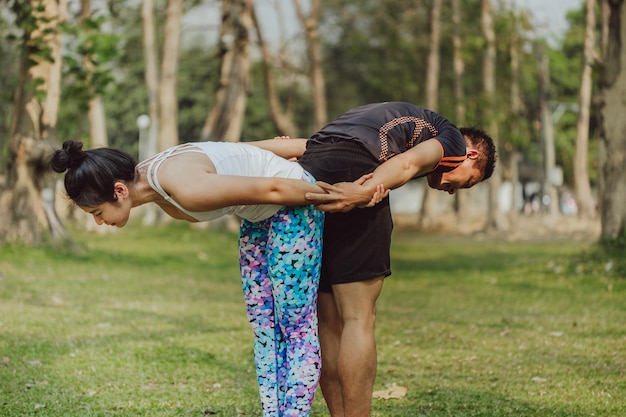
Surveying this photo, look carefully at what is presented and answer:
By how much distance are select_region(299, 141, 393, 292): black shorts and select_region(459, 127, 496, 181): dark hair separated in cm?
57

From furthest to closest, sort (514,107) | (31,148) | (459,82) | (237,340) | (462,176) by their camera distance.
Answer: (459,82) < (514,107) < (31,148) < (237,340) < (462,176)

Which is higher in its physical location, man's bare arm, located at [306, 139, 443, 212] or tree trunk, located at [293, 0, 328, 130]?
→ tree trunk, located at [293, 0, 328, 130]

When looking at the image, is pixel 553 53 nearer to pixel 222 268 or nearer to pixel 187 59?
pixel 187 59

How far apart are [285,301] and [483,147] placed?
125 cm

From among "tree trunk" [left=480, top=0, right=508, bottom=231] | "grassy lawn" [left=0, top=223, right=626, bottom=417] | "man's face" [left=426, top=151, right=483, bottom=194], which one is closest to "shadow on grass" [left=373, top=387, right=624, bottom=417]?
"grassy lawn" [left=0, top=223, right=626, bottom=417]

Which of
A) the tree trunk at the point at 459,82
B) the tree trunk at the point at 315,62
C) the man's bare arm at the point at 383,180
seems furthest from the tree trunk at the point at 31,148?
the tree trunk at the point at 459,82

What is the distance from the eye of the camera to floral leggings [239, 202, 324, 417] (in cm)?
428

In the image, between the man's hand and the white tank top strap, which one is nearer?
the white tank top strap

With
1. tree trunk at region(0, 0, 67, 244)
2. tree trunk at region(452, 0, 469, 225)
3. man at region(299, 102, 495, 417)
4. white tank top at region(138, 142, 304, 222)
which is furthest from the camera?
tree trunk at region(452, 0, 469, 225)

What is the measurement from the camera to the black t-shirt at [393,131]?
4.47 meters

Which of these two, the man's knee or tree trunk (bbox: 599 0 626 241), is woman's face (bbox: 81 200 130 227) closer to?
the man's knee

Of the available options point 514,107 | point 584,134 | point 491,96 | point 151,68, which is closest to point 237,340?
point 151,68

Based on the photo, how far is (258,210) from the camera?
4.23 m

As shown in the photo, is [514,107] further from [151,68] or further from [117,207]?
[117,207]
